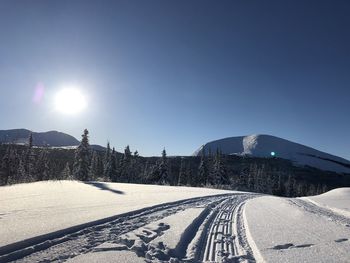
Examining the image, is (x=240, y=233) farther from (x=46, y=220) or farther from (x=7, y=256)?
A: (x=7, y=256)

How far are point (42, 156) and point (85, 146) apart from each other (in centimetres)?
2644

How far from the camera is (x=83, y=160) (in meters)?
50.7

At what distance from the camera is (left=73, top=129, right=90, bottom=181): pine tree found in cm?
4956

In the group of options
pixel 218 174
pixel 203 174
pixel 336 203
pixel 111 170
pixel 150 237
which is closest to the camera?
pixel 150 237

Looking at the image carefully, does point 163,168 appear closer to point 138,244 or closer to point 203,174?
point 203,174

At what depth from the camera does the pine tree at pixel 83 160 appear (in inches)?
1951

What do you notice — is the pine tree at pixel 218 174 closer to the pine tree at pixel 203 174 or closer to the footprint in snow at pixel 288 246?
the pine tree at pixel 203 174

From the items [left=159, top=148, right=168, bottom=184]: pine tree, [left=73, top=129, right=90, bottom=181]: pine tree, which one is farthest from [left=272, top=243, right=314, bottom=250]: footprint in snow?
[left=159, top=148, right=168, bottom=184]: pine tree

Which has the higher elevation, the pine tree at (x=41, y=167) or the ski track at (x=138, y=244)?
the pine tree at (x=41, y=167)

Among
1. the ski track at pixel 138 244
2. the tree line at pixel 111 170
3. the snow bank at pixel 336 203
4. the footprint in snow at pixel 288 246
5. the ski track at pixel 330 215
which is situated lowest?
the ski track at pixel 138 244

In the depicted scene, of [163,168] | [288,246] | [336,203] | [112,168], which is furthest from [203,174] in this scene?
[288,246]

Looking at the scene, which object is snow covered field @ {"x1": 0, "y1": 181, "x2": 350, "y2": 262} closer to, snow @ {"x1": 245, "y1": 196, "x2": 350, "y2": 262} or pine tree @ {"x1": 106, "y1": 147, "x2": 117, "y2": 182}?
snow @ {"x1": 245, "y1": 196, "x2": 350, "y2": 262}

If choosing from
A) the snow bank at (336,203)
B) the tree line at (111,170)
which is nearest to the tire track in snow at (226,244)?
the snow bank at (336,203)

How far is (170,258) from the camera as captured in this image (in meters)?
5.90
